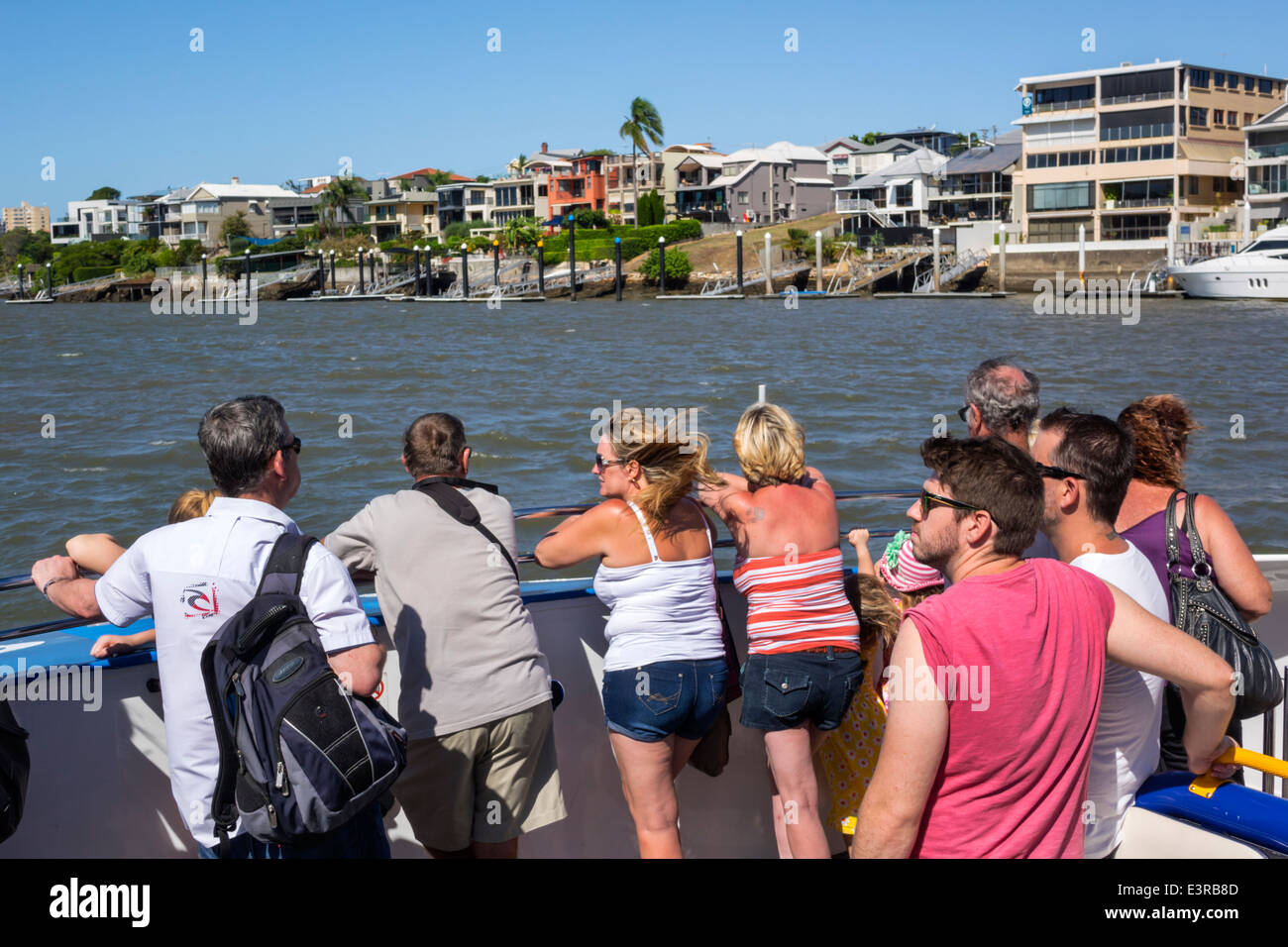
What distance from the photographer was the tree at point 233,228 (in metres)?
112

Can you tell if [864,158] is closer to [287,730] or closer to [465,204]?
[465,204]

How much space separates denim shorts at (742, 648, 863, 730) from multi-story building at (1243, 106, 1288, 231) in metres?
63.9

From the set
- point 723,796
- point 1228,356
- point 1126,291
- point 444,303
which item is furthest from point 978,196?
point 723,796

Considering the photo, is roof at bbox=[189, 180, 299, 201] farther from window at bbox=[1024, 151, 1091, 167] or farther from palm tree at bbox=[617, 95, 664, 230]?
window at bbox=[1024, 151, 1091, 167]

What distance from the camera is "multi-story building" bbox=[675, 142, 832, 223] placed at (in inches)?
3561

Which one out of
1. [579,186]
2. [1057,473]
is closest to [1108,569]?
[1057,473]

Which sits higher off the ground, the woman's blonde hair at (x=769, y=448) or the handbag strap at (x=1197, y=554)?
the woman's blonde hair at (x=769, y=448)

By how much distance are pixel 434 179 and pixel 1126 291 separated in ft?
265

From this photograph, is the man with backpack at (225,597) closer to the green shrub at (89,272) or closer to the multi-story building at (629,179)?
the multi-story building at (629,179)

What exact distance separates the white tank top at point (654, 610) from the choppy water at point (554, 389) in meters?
6.64

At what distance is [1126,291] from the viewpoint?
184ft

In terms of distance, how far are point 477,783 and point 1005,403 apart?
Result: 1908 mm

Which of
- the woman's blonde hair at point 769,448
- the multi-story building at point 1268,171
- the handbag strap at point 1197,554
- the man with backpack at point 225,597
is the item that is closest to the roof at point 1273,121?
the multi-story building at point 1268,171

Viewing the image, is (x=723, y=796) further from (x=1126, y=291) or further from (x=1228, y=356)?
(x=1126, y=291)
